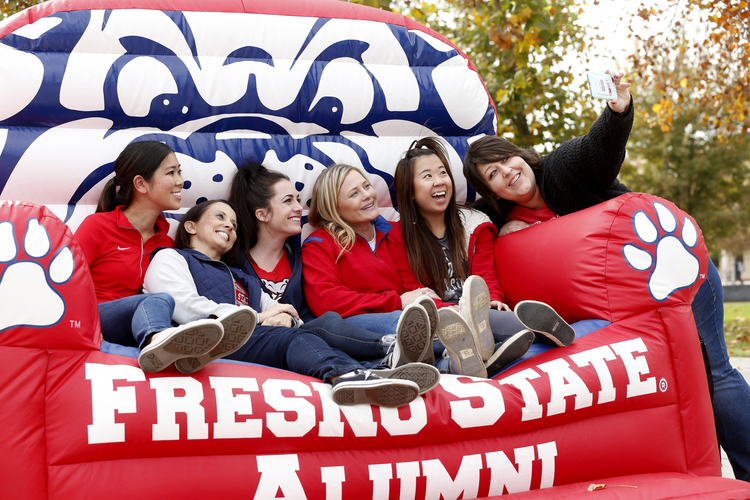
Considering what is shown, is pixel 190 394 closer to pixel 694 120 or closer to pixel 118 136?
pixel 118 136

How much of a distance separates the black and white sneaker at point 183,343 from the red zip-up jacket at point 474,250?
1.29 meters

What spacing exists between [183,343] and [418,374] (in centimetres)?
66

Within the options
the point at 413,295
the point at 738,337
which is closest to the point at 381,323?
the point at 413,295

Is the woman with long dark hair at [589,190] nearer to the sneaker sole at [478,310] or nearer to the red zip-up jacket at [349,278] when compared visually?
the red zip-up jacket at [349,278]

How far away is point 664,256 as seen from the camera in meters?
2.16

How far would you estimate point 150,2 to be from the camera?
282cm

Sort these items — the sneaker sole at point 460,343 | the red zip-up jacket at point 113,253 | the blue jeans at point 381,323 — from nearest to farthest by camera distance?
the sneaker sole at point 460,343
the blue jeans at point 381,323
the red zip-up jacket at point 113,253

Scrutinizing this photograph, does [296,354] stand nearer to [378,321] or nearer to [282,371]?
[282,371]

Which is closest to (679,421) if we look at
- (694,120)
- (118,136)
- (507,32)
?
(118,136)

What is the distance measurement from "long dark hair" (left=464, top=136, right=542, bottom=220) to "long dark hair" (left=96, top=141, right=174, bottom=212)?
133 centimetres

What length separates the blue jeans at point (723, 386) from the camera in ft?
7.54

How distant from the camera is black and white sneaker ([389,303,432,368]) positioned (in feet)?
5.95

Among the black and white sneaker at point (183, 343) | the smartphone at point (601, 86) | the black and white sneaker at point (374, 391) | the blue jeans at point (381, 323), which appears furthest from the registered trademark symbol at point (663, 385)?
the black and white sneaker at point (183, 343)

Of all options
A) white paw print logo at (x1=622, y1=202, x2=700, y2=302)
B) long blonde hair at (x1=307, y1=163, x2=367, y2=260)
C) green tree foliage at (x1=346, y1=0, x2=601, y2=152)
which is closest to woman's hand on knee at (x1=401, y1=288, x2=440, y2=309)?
long blonde hair at (x1=307, y1=163, x2=367, y2=260)
